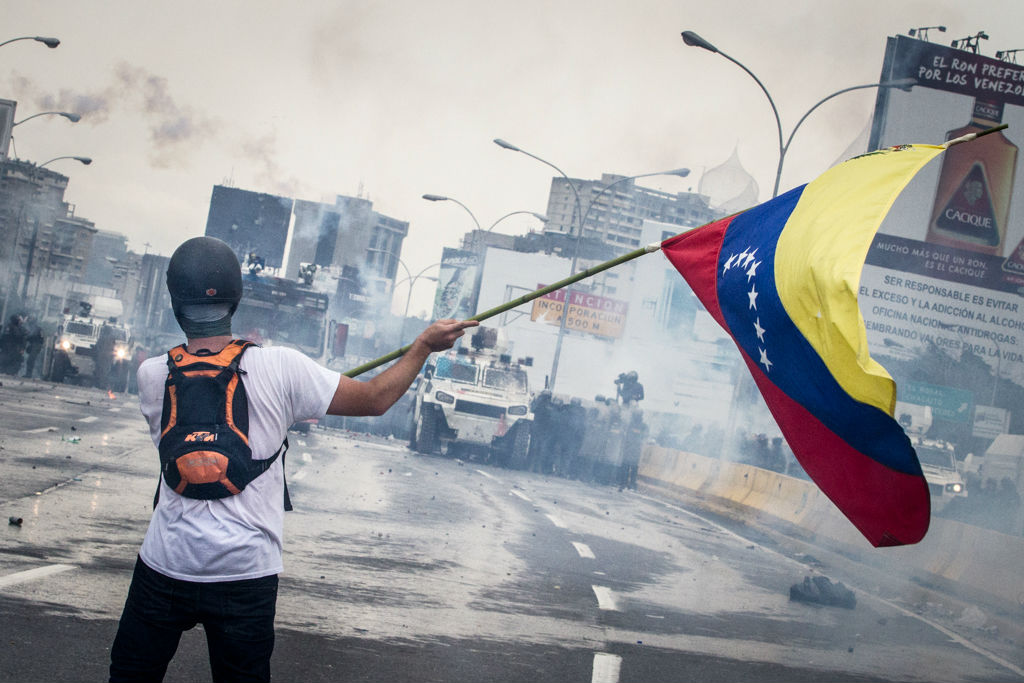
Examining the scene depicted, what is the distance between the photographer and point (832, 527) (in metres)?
15.9

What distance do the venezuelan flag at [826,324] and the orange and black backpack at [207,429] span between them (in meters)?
1.93

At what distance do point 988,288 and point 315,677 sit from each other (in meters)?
22.5

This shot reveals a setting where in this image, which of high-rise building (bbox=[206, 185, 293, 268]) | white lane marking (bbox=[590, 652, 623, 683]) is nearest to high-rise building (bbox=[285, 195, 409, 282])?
high-rise building (bbox=[206, 185, 293, 268])

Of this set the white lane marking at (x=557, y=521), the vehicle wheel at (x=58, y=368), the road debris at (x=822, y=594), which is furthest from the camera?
the vehicle wheel at (x=58, y=368)

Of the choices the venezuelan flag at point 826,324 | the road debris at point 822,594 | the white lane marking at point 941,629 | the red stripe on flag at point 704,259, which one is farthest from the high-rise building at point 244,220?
the venezuelan flag at point 826,324

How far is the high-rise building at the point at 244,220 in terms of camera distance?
33.9 metres

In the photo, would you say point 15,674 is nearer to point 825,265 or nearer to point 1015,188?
point 825,265

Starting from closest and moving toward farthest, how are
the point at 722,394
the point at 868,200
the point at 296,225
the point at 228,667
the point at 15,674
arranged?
the point at 228,667 < the point at 868,200 < the point at 15,674 < the point at 296,225 < the point at 722,394

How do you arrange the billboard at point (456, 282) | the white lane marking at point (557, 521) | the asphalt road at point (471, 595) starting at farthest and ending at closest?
1. the billboard at point (456, 282)
2. the white lane marking at point (557, 521)
3. the asphalt road at point (471, 595)

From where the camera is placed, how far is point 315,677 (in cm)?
553

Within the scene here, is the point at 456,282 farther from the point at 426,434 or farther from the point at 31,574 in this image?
the point at 31,574

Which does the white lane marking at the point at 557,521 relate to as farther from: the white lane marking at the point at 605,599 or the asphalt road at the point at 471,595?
the white lane marking at the point at 605,599

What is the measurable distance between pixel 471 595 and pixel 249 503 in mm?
5385

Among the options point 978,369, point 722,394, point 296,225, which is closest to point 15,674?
point 978,369
